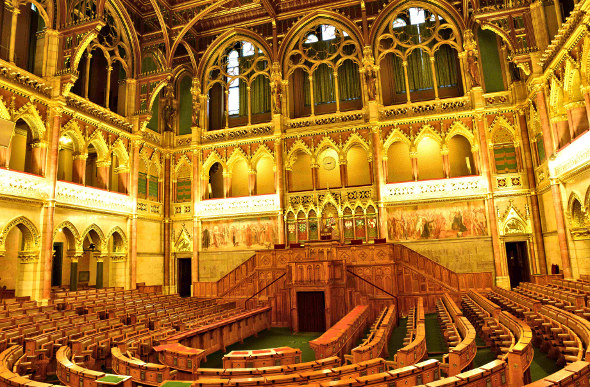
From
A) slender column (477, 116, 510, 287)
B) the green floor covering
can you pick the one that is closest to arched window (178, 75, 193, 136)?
slender column (477, 116, 510, 287)

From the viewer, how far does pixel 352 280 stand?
49.6 feet

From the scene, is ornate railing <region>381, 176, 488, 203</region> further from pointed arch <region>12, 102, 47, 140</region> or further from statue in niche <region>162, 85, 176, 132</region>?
pointed arch <region>12, 102, 47, 140</region>

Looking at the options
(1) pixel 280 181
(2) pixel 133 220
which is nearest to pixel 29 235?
(2) pixel 133 220

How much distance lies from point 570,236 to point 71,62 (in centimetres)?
2007

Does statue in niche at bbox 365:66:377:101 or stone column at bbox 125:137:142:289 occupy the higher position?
statue in niche at bbox 365:66:377:101

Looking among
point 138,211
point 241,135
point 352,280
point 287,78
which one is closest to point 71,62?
point 138,211

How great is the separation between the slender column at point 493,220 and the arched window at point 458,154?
191cm

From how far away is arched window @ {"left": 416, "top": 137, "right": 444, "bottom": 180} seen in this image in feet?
69.1

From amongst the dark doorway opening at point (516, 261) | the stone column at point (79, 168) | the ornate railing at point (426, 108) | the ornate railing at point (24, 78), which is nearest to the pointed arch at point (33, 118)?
the ornate railing at point (24, 78)

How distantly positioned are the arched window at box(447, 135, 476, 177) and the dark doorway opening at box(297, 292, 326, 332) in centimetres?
1099

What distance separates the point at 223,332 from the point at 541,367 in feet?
23.8

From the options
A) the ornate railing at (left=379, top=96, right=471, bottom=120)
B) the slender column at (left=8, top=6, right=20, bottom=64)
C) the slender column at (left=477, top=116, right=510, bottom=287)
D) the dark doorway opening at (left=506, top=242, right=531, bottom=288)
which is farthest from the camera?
the ornate railing at (left=379, top=96, right=471, bottom=120)

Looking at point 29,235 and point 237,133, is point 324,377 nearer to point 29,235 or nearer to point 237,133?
point 29,235

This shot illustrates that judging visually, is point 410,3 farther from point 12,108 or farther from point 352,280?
point 12,108
